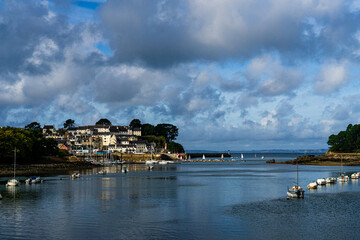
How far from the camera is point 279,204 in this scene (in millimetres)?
56906

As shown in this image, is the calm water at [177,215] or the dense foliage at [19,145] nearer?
the calm water at [177,215]

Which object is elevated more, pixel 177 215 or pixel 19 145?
pixel 19 145

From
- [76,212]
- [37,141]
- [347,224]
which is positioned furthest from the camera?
[37,141]

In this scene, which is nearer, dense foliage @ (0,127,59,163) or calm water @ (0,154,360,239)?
calm water @ (0,154,360,239)

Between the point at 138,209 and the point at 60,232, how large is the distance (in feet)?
49.7

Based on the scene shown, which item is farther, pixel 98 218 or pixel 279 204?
pixel 279 204

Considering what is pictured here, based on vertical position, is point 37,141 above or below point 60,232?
above

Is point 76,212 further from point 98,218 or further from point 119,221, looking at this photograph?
point 119,221

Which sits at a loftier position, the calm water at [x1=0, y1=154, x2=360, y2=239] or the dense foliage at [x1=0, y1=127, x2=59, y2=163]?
the dense foliage at [x1=0, y1=127, x2=59, y2=163]

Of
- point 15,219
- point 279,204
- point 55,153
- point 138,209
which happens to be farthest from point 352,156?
point 15,219

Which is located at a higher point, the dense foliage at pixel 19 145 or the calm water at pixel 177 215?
the dense foliage at pixel 19 145

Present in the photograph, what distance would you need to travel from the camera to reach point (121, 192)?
7200 cm

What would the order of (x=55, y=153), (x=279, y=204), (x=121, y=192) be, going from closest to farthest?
(x=279, y=204)
(x=121, y=192)
(x=55, y=153)

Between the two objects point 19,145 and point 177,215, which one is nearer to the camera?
point 177,215
